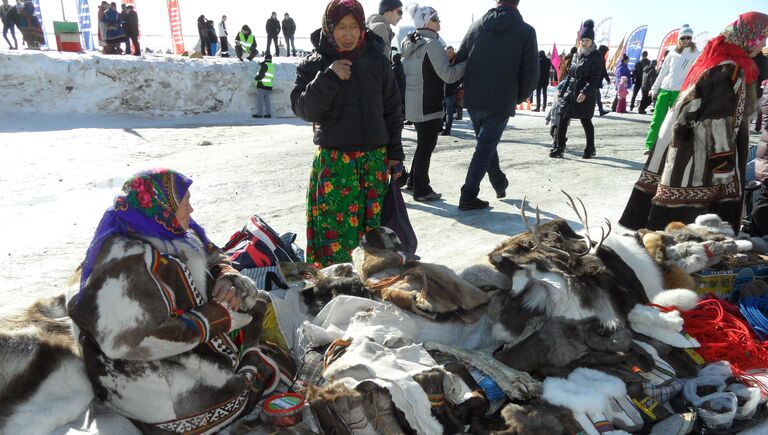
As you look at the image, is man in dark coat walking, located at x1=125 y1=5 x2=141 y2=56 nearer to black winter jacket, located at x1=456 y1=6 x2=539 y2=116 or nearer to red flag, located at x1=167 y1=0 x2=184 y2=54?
red flag, located at x1=167 y1=0 x2=184 y2=54

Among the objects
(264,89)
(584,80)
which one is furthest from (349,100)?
(264,89)

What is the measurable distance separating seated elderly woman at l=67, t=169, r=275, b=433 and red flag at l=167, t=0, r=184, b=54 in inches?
849

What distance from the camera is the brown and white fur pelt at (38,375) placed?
5.30 feet

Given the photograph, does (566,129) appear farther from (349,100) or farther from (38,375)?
(38,375)

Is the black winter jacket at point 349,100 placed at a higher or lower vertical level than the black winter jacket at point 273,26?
lower

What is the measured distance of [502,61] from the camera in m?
4.78

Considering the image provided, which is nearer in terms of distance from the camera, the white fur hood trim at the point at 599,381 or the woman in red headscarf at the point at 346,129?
the white fur hood trim at the point at 599,381

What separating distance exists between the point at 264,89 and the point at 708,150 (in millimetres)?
10510

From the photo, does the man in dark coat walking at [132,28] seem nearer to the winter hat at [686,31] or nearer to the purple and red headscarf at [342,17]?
the winter hat at [686,31]

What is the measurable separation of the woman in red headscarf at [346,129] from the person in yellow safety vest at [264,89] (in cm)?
968

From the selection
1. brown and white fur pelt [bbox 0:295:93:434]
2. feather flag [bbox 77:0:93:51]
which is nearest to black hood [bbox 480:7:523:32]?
brown and white fur pelt [bbox 0:295:93:434]

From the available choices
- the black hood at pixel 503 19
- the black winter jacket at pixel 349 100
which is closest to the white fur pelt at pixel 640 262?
the black winter jacket at pixel 349 100

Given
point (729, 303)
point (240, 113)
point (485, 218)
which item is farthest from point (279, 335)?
point (240, 113)

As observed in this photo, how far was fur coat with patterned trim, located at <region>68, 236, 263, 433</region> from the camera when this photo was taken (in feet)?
5.37
